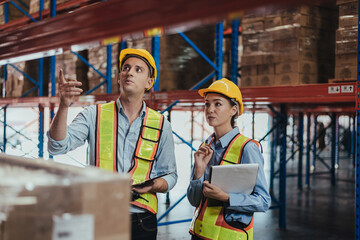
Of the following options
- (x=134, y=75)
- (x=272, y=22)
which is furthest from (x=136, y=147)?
(x=272, y=22)

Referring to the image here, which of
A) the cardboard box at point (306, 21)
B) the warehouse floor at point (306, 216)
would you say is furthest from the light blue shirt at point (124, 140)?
the warehouse floor at point (306, 216)

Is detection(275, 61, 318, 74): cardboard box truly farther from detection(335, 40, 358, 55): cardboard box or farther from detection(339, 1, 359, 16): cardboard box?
detection(339, 1, 359, 16): cardboard box

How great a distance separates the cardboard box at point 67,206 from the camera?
980 mm

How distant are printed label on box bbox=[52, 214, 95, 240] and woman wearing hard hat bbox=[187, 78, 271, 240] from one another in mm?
1684

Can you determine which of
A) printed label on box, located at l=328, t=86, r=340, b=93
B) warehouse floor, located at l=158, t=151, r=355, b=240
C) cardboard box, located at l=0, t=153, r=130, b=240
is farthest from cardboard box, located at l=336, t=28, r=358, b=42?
cardboard box, located at l=0, t=153, r=130, b=240

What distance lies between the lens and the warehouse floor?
7.34 m

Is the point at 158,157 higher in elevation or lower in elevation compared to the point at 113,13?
lower

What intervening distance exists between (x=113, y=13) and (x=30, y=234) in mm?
709

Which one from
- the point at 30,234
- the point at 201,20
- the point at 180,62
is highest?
the point at 180,62

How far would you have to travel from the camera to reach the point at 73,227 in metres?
0.99

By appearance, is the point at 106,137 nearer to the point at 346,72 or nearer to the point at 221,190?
the point at 221,190

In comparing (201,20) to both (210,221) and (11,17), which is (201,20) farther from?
(11,17)

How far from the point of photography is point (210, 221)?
107 inches

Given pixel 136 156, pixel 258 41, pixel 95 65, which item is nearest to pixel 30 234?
pixel 136 156
